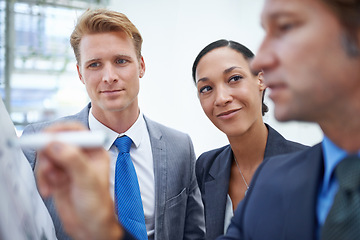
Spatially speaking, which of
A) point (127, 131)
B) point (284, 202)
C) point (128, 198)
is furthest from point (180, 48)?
point (284, 202)

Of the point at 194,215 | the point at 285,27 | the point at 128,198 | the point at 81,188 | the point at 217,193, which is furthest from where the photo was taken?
the point at 194,215

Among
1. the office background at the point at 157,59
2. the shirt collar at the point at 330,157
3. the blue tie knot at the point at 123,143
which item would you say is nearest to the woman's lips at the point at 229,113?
the blue tie knot at the point at 123,143

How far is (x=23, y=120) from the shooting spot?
3.18m

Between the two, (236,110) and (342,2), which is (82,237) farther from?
(236,110)

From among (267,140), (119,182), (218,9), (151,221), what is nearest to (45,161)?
(119,182)

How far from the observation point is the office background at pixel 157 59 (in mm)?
3303

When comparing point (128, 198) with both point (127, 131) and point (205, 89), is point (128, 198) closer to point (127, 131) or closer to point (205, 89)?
point (127, 131)

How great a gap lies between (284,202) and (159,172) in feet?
2.76

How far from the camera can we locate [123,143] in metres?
1.54

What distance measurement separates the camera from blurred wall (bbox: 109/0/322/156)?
11.4ft

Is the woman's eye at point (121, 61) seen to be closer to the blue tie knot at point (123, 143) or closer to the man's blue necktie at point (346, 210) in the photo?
the blue tie knot at point (123, 143)

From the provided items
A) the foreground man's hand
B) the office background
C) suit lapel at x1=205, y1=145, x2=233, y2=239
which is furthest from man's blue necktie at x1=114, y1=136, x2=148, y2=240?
the office background

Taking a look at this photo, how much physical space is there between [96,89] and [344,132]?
1.14m

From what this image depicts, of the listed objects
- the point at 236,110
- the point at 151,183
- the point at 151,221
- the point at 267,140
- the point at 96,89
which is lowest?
the point at 151,221
